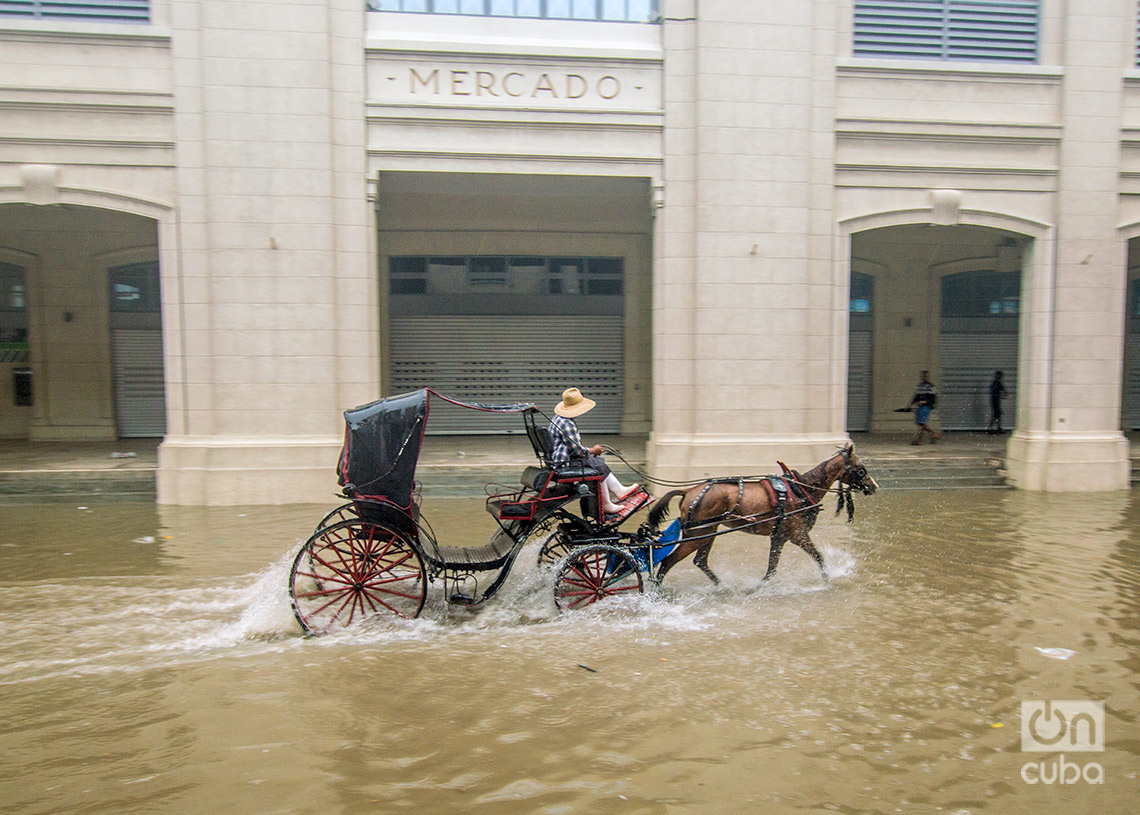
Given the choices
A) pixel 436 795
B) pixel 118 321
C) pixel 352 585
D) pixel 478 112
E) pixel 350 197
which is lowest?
pixel 436 795

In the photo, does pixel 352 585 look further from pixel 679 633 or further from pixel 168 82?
pixel 168 82

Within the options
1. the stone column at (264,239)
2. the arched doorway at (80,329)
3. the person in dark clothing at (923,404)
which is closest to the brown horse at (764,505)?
the stone column at (264,239)

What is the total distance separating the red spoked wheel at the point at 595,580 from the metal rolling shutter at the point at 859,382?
40.8 ft

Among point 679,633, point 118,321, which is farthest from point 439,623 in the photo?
point 118,321

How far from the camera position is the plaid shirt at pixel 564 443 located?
6.19m

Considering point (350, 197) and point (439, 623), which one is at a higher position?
point (350, 197)

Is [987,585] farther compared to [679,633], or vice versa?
[987,585]

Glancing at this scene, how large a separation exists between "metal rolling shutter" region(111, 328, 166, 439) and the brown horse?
13119mm

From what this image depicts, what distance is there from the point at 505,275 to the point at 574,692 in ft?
41.3

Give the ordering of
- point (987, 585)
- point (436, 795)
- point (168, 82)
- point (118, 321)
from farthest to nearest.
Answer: point (118, 321) < point (168, 82) < point (987, 585) < point (436, 795)

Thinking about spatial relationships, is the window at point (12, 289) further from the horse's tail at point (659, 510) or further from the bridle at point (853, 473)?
the bridle at point (853, 473)

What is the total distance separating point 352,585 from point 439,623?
73 centimetres

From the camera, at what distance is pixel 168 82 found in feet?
35.2

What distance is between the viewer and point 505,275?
1634 centimetres
